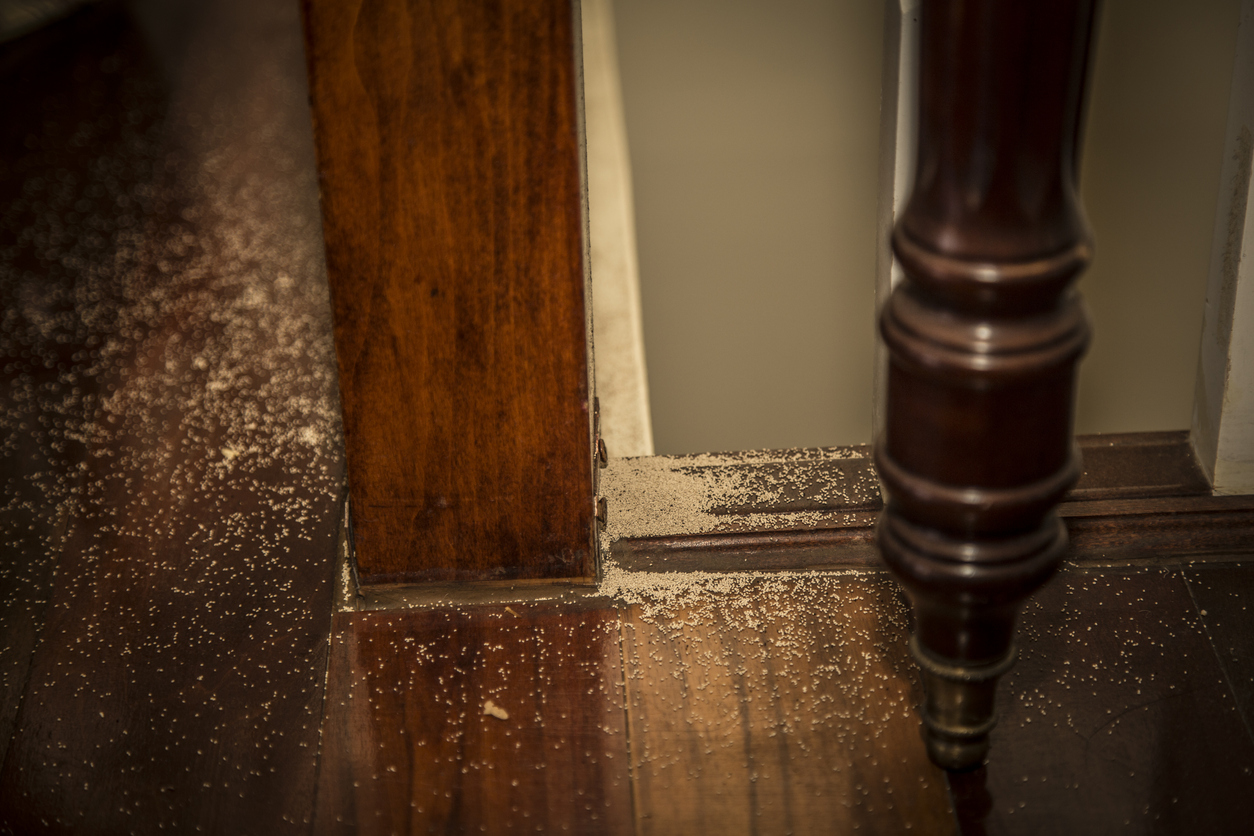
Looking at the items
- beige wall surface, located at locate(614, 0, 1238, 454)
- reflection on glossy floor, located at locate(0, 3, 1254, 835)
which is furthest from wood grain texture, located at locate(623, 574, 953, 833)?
beige wall surface, located at locate(614, 0, 1238, 454)

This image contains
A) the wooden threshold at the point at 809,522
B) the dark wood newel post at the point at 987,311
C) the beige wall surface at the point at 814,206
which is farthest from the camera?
the beige wall surface at the point at 814,206

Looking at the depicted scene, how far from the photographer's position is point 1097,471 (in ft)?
3.40

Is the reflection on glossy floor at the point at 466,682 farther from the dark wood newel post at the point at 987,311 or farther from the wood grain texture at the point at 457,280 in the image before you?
the dark wood newel post at the point at 987,311

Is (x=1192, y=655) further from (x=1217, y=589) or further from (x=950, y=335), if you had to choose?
(x=950, y=335)

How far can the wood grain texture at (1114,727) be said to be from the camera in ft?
2.45

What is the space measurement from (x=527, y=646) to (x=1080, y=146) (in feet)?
1.75

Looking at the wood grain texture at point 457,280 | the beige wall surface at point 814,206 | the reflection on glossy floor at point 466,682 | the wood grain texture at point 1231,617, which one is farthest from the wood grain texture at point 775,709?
the beige wall surface at point 814,206

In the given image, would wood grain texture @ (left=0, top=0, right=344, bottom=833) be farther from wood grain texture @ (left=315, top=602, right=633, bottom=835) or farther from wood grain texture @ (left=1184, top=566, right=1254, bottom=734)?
wood grain texture @ (left=1184, top=566, right=1254, bottom=734)

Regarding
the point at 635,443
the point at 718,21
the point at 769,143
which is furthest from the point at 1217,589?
the point at 718,21

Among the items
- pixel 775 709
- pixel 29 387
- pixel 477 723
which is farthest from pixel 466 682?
pixel 29 387

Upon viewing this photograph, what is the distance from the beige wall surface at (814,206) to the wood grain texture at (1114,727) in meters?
0.38

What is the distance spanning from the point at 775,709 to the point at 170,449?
0.65 metres

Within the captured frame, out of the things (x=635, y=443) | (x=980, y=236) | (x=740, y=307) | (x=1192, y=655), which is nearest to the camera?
(x=980, y=236)

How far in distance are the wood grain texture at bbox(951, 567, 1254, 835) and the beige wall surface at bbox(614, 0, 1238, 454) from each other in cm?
38
